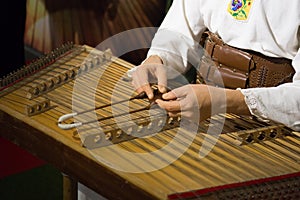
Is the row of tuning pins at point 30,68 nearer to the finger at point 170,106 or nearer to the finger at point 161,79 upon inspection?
the finger at point 161,79

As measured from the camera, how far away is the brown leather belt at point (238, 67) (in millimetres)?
2117

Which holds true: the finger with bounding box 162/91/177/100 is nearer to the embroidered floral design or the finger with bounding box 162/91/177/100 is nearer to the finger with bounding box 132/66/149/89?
the finger with bounding box 132/66/149/89

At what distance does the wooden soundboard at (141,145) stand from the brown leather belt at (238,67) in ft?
0.56

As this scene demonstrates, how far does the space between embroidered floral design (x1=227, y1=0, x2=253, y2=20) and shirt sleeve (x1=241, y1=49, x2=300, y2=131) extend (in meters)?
0.32

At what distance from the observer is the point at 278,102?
194 cm

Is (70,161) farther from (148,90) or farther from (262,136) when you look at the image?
(262,136)

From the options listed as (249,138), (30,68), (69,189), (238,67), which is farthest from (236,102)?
(30,68)

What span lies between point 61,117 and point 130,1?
1.39 metres

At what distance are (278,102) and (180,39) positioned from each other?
0.62 m

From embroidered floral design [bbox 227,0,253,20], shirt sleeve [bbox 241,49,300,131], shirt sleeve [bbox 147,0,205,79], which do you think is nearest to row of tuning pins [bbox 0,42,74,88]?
shirt sleeve [bbox 147,0,205,79]

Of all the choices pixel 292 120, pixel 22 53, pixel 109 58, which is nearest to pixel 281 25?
pixel 292 120

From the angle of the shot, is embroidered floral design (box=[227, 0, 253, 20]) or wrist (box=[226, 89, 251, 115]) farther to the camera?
embroidered floral design (box=[227, 0, 253, 20])

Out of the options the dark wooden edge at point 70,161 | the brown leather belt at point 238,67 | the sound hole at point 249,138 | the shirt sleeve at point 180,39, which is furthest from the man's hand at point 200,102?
the shirt sleeve at point 180,39

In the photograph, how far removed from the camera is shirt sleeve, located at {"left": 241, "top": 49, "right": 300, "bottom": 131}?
1.94 meters
